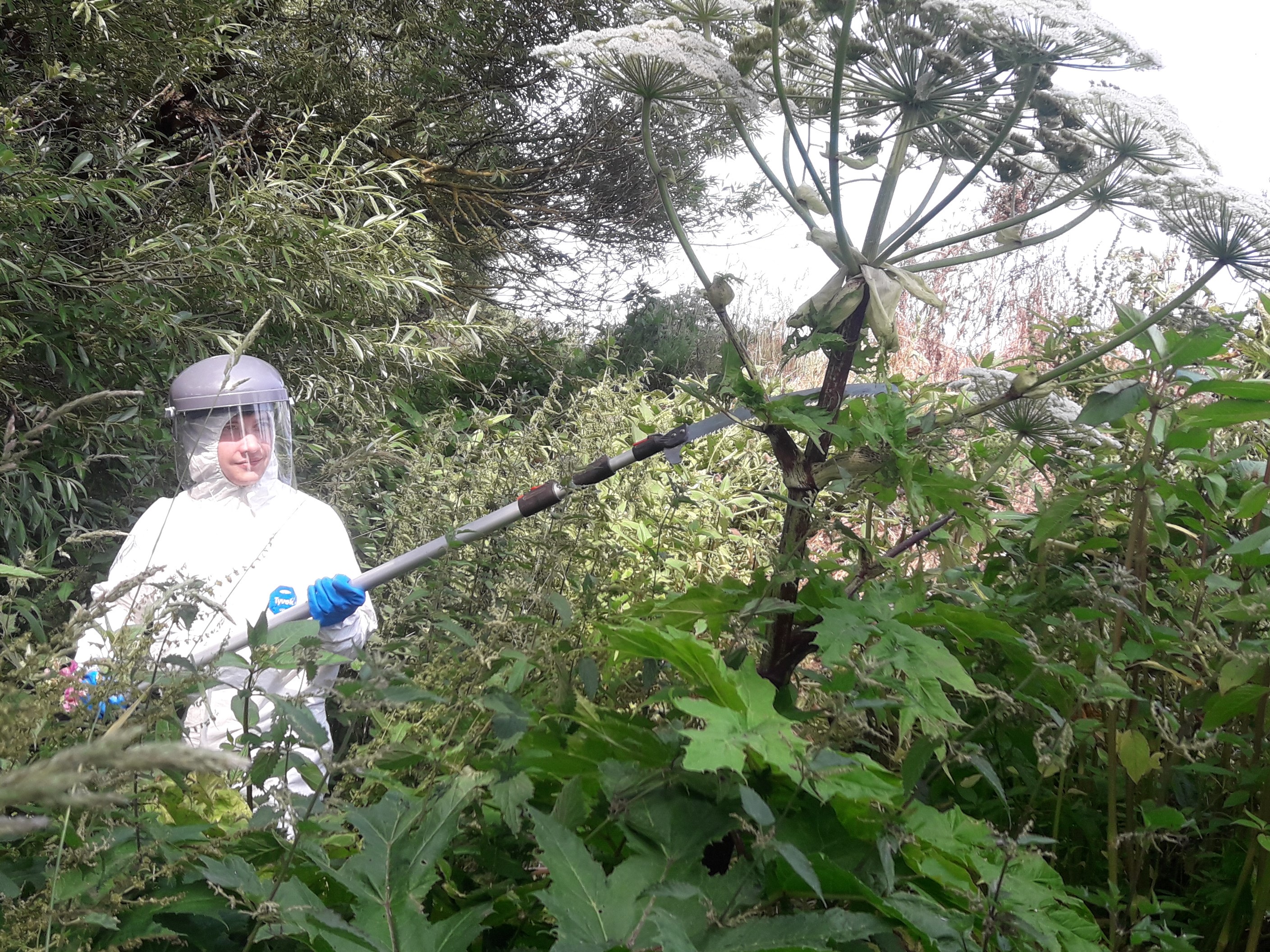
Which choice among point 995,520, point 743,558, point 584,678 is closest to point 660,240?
point 743,558

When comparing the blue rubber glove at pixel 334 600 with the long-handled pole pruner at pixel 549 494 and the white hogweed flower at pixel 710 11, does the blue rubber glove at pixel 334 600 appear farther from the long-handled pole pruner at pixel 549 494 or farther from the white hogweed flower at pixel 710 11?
the white hogweed flower at pixel 710 11

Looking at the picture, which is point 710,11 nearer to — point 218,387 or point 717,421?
point 717,421

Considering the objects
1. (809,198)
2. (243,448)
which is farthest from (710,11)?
(243,448)

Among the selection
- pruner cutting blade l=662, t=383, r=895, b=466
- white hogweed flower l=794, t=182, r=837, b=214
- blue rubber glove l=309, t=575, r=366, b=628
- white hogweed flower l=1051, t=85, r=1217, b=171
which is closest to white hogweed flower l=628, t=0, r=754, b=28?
white hogweed flower l=794, t=182, r=837, b=214

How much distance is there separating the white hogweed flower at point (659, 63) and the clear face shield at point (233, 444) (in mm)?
1769

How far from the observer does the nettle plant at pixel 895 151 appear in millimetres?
1079

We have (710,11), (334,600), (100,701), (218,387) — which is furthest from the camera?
(218,387)

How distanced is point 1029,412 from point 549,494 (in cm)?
82

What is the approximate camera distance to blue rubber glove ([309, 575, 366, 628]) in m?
2.19

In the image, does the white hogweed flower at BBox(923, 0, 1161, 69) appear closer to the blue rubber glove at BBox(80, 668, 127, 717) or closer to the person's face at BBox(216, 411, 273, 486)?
the blue rubber glove at BBox(80, 668, 127, 717)

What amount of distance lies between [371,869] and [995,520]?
48.9 inches

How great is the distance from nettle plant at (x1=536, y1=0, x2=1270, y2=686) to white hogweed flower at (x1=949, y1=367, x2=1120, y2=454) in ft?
0.05

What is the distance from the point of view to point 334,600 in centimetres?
220

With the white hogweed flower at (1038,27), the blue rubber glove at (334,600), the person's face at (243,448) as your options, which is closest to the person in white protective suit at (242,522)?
the person's face at (243,448)
